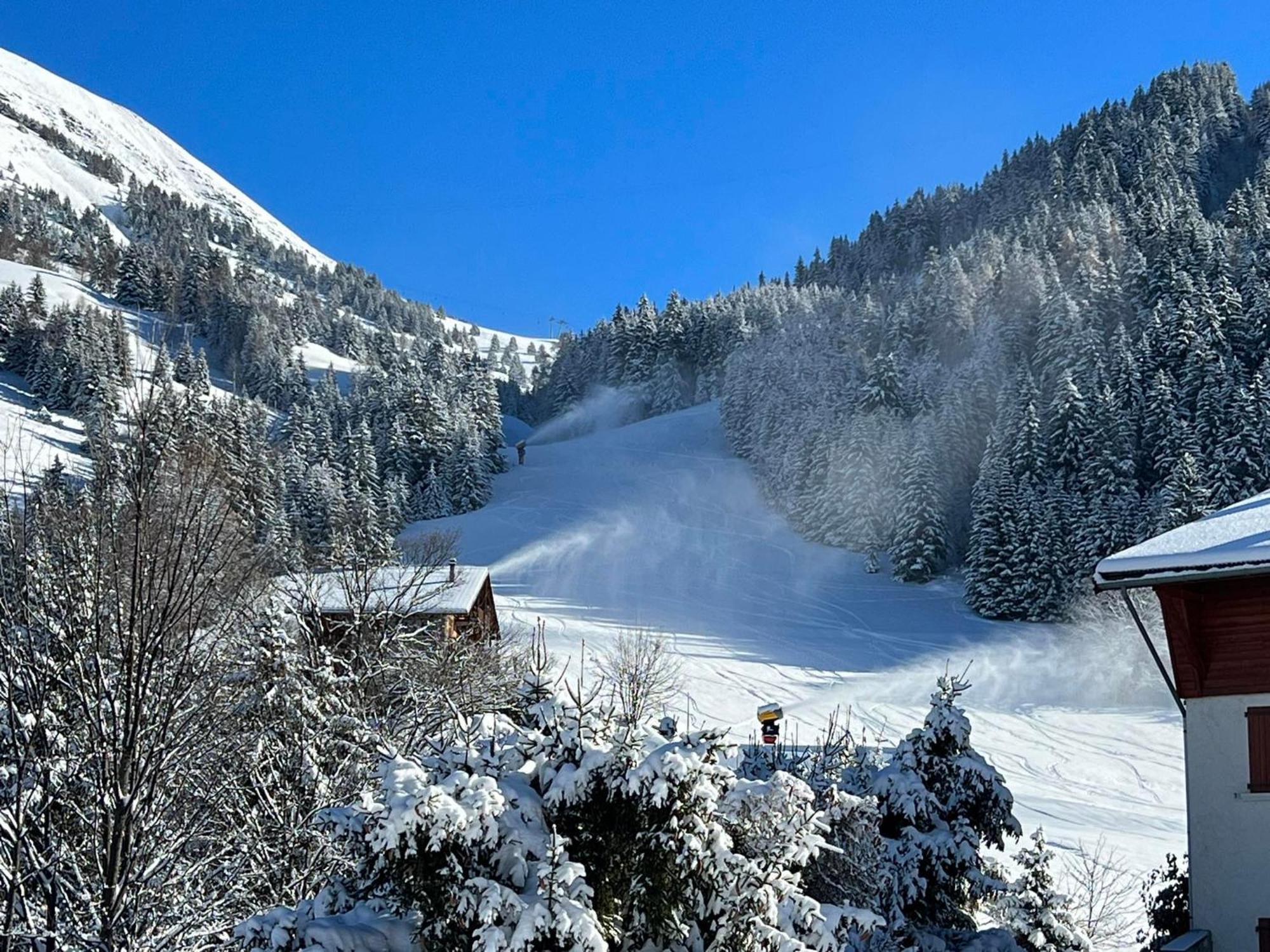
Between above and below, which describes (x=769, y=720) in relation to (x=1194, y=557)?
below

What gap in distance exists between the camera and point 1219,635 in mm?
10953

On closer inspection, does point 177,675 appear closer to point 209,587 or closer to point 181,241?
point 209,587

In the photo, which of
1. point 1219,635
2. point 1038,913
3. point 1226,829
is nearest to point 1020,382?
point 1038,913

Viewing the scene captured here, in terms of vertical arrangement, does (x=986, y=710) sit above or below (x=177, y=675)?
below

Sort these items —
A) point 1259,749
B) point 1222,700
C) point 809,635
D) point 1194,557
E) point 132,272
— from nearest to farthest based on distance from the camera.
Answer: point 1194,557 → point 1259,749 → point 1222,700 → point 809,635 → point 132,272

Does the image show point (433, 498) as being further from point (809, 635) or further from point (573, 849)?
point (573, 849)

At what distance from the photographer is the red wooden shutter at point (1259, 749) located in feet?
34.1

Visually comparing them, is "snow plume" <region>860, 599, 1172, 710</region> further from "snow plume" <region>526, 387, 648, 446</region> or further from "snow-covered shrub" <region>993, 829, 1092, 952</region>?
"snow plume" <region>526, 387, 648, 446</region>

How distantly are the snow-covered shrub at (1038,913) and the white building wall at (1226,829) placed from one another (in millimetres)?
3459

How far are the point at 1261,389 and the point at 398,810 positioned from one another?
6139 centimetres

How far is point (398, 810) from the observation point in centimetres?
644

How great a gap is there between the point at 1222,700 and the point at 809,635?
39753 mm

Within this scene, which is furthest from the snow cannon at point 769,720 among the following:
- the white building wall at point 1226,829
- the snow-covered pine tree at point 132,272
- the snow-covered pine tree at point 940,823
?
the snow-covered pine tree at point 132,272

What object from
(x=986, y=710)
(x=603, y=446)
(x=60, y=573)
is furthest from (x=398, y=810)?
(x=603, y=446)
